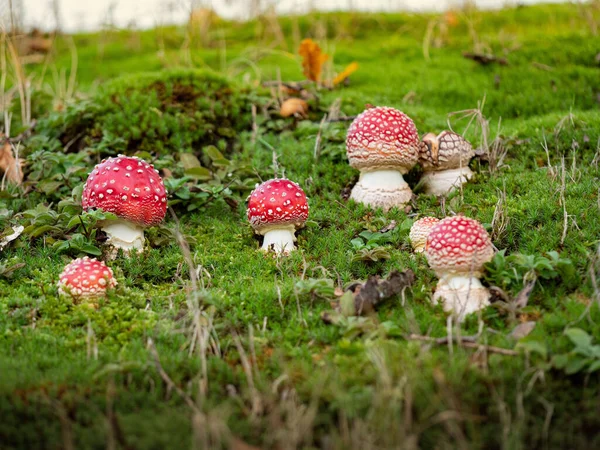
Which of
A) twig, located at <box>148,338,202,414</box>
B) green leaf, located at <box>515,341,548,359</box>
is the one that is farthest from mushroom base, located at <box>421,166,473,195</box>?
twig, located at <box>148,338,202,414</box>

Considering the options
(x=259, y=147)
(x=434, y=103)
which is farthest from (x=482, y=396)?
(x=434, y=103)

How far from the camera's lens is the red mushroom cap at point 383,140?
5488mm

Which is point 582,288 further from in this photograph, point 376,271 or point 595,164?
point 595,164

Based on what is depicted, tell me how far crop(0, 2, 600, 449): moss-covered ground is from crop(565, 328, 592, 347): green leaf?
0.06ft

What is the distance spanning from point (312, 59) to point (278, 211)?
145 inches

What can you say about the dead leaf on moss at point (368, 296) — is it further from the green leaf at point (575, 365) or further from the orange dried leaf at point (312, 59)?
the orange dried leaf at point (312, 59)

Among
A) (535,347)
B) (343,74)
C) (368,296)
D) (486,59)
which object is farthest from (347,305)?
(486,59)

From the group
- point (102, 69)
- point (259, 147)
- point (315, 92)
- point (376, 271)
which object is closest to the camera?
point (376, 271)

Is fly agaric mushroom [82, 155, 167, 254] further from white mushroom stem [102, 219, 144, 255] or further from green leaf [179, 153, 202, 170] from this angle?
green leaf [179, 153, 202, 170]

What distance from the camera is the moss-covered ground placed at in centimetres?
305

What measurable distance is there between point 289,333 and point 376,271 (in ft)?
3.80

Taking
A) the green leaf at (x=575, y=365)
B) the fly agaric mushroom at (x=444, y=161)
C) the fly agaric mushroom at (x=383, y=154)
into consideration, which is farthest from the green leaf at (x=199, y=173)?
the green leaf at (x=575, y=365)

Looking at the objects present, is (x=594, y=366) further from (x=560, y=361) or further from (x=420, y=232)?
(x=420, y=232)

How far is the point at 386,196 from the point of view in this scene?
5.75 m
